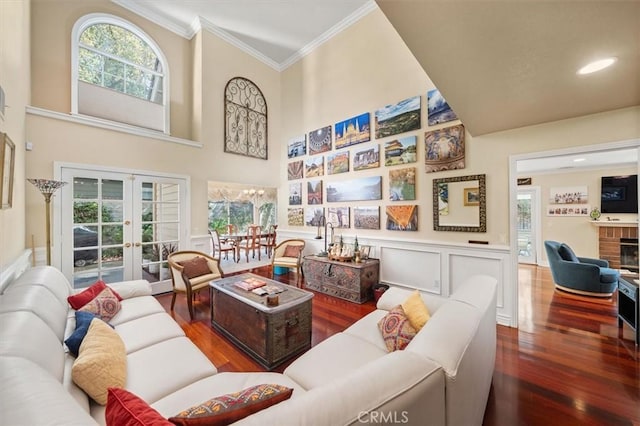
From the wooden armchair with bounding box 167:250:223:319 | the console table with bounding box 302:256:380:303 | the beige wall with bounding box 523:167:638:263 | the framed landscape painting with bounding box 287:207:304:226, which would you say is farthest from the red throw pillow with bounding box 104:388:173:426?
the beige wall with bounding box 523:167:638:263

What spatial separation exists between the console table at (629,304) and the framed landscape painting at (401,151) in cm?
273

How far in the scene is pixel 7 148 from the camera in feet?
6.58

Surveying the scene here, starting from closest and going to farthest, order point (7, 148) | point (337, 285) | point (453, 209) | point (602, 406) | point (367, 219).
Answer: point (602, 406), point (7, 148), point (453, 209), point (337, 285), point (367, 219)

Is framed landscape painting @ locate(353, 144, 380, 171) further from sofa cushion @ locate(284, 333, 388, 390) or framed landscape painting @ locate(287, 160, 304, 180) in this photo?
sofa cushion @ locate(284, 333, 388, 390)

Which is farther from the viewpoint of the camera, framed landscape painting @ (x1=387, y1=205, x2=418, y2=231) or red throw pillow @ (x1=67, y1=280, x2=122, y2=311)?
framed landscape painting @ (x1=387, y1=205, x2=418, y2=231)

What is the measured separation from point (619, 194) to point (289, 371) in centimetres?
797

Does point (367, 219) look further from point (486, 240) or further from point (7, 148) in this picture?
point (7, 148)

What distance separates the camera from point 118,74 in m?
4.27

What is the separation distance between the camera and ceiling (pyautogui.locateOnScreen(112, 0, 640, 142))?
1.18m

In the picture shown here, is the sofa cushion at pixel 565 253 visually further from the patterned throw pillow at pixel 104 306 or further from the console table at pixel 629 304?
the patterned throw pillow at pixel 104 306

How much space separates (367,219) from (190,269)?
2.97 meters

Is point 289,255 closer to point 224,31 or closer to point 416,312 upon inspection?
point 416,312

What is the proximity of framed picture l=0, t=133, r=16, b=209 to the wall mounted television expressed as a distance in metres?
9.51

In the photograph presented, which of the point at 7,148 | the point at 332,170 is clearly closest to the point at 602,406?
the point at 332,170
